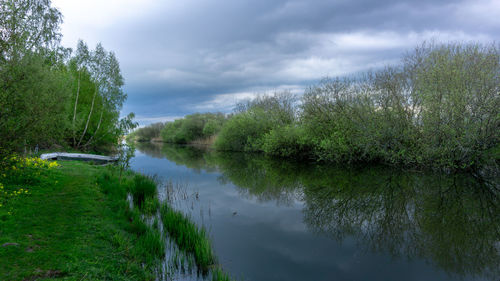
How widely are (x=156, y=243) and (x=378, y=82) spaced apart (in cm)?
2196

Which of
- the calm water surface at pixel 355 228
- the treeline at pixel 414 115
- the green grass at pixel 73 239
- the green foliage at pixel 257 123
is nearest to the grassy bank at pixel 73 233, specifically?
the green grass at pixel 73 239

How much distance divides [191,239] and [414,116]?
19.3m

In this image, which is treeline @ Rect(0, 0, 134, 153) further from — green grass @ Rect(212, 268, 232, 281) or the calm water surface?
green grass @ Rect(212, 268, 232, 281)

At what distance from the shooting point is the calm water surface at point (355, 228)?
593 cm

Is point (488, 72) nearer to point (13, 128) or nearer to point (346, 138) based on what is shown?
point (346, 138)

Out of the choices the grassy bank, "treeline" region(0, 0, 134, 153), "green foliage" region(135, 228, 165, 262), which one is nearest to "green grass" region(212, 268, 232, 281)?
A: the grassy bank

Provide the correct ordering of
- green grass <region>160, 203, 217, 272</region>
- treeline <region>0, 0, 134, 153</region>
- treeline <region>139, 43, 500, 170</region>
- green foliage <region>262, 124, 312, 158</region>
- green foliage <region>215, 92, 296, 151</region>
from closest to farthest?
green grass <region>160, 203, 217, 272</region>
treeline <region>0, 0, 134, 153</region>
treeline <region>139, 43, 500, 170</region>
green foliage <region>262, 124, 312, 158</region>
green foliage <region>215, 92, 296, 151</region>

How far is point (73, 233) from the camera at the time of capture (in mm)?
5797

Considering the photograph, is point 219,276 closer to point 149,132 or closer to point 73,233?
point 73,233

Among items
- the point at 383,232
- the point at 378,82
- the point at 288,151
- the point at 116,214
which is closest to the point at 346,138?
the point at 378,82

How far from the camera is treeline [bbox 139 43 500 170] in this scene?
48.4 feet

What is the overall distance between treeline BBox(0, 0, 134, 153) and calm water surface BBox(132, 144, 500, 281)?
6.20m

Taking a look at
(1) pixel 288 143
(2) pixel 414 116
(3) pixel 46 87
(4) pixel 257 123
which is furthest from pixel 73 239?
(4) pixel 257 123

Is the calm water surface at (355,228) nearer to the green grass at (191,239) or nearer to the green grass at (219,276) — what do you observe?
the green grass at (191,239)
